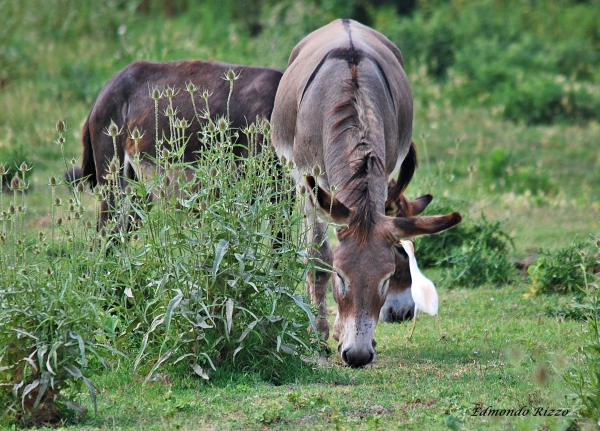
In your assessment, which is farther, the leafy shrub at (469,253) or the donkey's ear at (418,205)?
the leafy shrub at (469,253)

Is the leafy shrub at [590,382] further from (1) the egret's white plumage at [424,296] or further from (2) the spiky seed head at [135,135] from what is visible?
(2) the spiky seed head at [135,135]

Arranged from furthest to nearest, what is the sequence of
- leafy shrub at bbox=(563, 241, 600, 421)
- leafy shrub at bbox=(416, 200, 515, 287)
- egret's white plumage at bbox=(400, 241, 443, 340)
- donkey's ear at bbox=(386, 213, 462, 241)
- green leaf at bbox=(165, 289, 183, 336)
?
leafy shrub at bbox=(416, 200, 515, 287)
egret's white plumage at bbox=(400, 241, 443, 340)
donkey's ear at bbox=(386, 213, 462, 241)
green leaf at bbox=(165, 289, 183, 336)
leafy shrub at bbox=(563, 241, 600, 421)

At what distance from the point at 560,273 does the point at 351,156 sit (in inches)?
110

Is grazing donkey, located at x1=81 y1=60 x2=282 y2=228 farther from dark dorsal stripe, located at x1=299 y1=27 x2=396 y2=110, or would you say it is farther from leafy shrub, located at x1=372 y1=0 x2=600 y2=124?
leafy shrub, located at x1=372 y1=0 x2=600 y2=124

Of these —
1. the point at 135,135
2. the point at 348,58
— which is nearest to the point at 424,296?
the point at 348,58

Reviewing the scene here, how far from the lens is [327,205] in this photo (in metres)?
4.89

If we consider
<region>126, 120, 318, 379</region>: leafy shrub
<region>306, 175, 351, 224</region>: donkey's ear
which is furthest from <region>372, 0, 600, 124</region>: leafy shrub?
<region>126, 120, 318, 379</region>: leafy shrub

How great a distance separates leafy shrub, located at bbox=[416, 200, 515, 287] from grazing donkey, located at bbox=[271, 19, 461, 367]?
1154 mm

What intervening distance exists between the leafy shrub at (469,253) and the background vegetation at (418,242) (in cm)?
2

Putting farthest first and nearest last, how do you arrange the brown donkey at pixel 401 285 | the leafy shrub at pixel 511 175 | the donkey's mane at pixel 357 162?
the leafy shrub at pixel 511 175 → the brown donkey at pixel 401 285 → the donkey's mane at pixel 357 162

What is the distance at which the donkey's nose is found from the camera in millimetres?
4871

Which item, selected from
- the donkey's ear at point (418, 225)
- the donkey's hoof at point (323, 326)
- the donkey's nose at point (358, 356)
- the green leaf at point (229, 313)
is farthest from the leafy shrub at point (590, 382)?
the donkey's hoof at point (323, 326)

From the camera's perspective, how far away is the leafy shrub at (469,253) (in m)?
7.80

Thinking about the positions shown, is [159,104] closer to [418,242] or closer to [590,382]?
[418,242]
